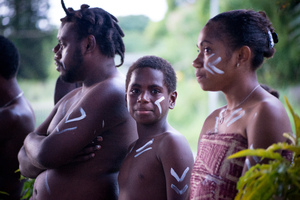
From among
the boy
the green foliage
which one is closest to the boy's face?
the boy

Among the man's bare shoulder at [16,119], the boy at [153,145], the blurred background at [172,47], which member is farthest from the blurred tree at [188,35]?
the boy at [153,145]

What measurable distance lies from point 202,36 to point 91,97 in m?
0.70

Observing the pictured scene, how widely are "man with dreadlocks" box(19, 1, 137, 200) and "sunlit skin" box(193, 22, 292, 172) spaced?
55cm

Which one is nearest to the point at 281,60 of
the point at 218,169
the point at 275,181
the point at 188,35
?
the point at 188,35

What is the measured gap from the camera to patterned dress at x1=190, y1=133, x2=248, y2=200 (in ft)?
4.42

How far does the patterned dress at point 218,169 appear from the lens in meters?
1.35

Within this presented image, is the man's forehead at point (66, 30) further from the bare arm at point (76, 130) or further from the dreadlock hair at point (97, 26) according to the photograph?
the bare arm at point (76, 130)

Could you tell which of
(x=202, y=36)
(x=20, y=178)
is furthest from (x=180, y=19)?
(x=202, y=36)

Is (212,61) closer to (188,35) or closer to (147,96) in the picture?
(147,96)

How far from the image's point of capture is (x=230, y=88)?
149 cm

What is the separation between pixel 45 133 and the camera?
2275mm

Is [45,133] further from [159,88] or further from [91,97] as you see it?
[159,88]

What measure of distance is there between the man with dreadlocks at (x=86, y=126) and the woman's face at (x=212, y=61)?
23.2 inches

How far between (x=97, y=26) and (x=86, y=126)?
1.99ft
